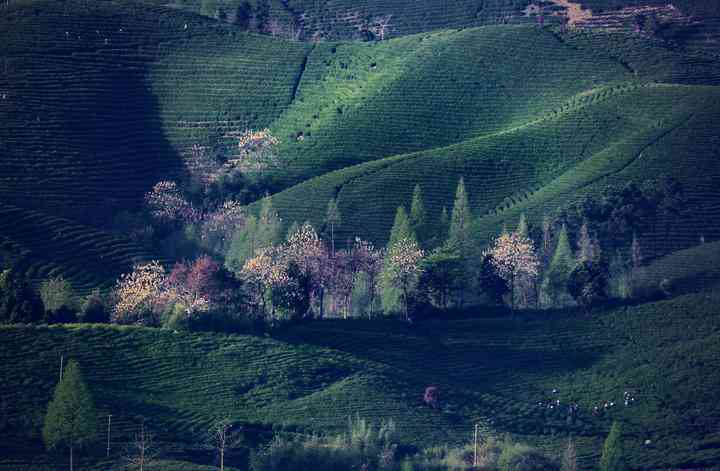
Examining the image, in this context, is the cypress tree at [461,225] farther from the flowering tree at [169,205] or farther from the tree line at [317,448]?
the flowering tree at [169,205]

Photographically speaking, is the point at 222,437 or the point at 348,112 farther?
the point at 348,112

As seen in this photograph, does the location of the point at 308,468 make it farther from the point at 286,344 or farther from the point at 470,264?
the point at 470,264

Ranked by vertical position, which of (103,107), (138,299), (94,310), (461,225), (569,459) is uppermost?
(103,107)

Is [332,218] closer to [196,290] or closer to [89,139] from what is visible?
[196,290]

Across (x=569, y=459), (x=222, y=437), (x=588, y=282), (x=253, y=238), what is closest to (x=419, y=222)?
(x=253, y=238)

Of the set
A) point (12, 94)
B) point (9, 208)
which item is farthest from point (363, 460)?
point (12, 94)

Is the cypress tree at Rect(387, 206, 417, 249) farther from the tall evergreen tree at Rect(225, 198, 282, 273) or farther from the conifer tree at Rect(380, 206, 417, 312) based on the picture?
the tall evergreen tree at Rect(225, 198, 282, 273)

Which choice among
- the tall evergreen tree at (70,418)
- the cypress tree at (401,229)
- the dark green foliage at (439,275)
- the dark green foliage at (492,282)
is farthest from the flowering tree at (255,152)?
the tall evergreen tree at (70,418)
